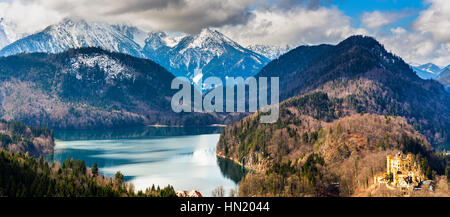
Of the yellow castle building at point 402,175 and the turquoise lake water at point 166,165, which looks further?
the turquoise lake water at point 166,165

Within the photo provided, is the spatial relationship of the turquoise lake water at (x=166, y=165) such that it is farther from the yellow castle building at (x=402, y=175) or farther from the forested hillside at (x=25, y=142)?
the yellow castle building at (x=402, y=175)

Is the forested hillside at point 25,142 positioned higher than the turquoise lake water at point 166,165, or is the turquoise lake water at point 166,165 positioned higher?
the forested hillside at point 25,142

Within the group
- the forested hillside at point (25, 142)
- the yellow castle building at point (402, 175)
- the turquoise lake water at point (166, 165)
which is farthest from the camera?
the forested hillside at point (25, 142)

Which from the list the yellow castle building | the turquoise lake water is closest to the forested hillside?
the turquoise lake water

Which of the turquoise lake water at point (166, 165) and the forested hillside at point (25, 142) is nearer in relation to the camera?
the turquoise lake water at point (166, 165)

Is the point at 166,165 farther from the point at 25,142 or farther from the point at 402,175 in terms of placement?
the point at 402,175

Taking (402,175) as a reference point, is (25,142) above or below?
above

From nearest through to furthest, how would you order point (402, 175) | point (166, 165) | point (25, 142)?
point (402, 175)
point (166, 165)
point (25, 142)

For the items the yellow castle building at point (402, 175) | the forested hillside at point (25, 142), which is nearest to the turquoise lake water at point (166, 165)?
the forested hillside at point (25, 142)

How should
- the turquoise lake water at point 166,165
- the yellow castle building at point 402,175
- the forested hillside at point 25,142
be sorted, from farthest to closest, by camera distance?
the forested hillside at point 25,142
the turquoise lake water at point 166,165
the yellow castle building at point 402,175

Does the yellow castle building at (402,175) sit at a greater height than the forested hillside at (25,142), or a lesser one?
lesser

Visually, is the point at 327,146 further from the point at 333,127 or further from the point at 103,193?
the point at 103,193

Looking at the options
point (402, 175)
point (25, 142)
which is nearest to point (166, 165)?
point (25, 142)

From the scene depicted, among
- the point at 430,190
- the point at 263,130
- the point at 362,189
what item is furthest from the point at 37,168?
the point at 263,130
